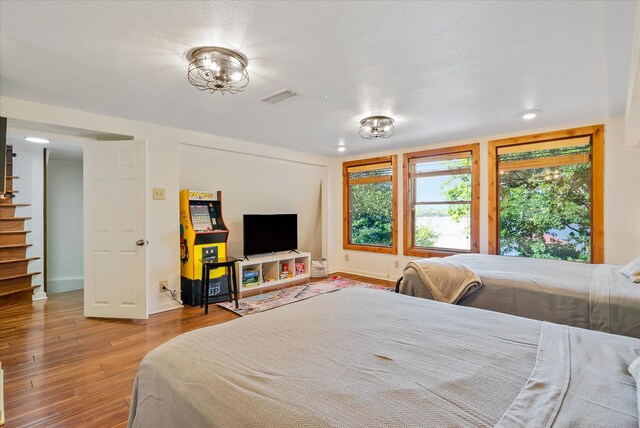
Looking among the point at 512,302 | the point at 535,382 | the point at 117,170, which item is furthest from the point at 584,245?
the point at 117,170

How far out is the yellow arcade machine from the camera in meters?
3.98

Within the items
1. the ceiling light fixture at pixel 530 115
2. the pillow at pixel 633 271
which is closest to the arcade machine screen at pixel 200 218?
the ceiling light fixture at pixel 530 115

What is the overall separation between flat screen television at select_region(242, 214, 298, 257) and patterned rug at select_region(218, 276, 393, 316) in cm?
70

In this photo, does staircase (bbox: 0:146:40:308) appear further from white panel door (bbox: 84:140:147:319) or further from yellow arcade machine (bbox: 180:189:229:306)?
yellow arcade machine (bbox: 180:189:229:306)

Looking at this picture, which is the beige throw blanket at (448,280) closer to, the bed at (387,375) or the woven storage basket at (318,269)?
the bed at (387,375)

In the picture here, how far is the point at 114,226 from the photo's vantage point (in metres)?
3.51

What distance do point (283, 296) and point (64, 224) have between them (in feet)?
13.4

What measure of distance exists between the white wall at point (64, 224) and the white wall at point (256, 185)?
8.53 feet

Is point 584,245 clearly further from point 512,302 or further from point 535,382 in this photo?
point 535,382

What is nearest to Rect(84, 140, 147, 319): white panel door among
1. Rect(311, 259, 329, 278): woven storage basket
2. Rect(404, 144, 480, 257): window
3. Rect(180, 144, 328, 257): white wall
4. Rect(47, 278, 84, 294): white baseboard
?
Rect(180, 144, 328, 257): white wall

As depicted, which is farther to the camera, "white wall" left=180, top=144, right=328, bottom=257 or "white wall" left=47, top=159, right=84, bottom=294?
"white wall" left=47, top=159, right=84, bottom=294

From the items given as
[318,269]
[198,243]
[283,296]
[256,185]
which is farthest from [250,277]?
[256,185]

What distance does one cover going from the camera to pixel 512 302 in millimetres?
2416

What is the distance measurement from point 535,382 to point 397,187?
453cm
